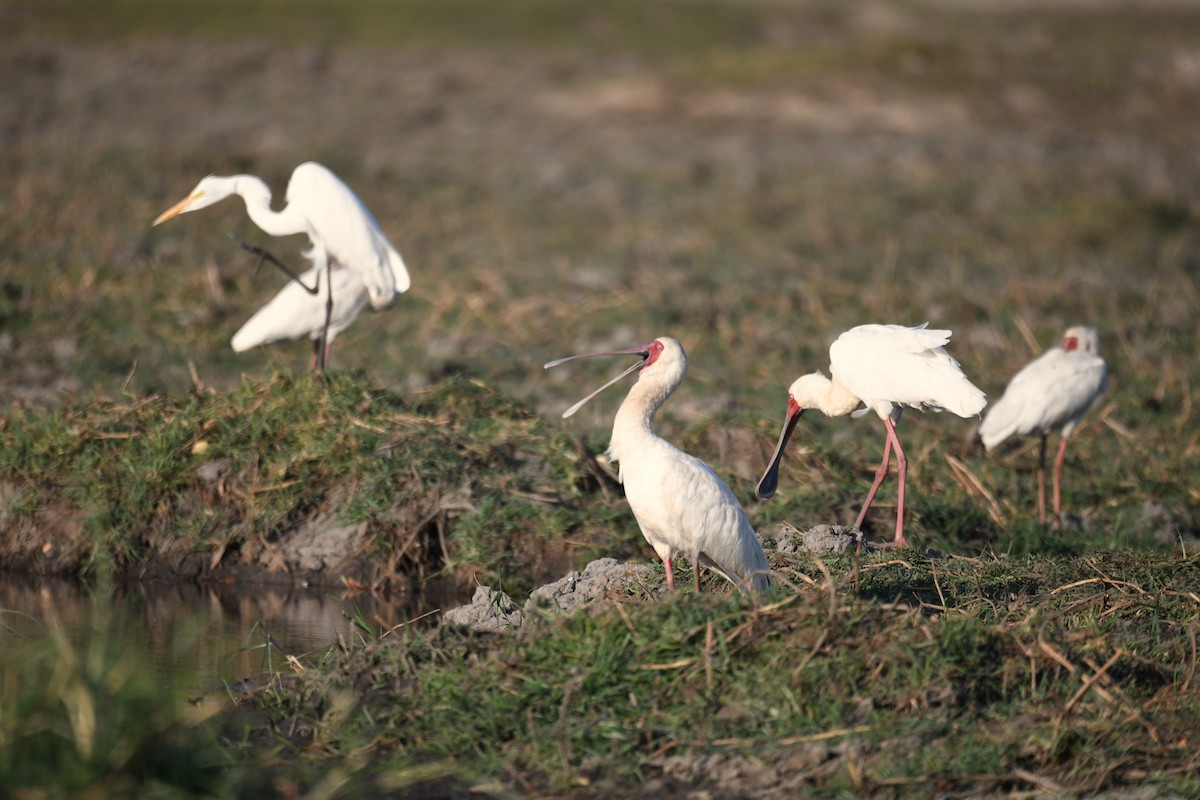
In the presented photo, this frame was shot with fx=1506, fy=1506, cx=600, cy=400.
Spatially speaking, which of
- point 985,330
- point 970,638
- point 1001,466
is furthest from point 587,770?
point 985,330

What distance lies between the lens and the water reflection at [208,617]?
6.41 metres

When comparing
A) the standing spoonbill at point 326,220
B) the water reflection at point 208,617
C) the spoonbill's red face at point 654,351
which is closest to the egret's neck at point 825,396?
the spoonbill's red face at point 654,351

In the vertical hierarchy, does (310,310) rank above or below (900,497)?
above

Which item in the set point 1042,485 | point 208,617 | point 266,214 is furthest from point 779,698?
point 266,214

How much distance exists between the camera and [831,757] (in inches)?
189

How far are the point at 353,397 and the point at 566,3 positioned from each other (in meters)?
25.0

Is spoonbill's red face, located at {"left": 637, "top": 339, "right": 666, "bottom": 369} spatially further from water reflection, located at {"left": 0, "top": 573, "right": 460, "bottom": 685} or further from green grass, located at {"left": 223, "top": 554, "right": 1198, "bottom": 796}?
water reflection, located at {"left": 0, "top": 573, "right": 460, "bottom": 685}

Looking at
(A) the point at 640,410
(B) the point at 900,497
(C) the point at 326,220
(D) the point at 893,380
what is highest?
(C) the point at 326,220

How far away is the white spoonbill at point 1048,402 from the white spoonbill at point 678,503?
3322mm

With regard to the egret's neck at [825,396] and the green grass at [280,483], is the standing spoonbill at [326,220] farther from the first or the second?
the egret's neck at [825,396]

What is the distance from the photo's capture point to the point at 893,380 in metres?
7.12

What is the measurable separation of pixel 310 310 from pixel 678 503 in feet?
14.9

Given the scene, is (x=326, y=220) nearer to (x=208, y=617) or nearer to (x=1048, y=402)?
(x=208, y=617)

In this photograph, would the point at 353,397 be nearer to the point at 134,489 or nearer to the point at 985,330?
the point at 134,489
